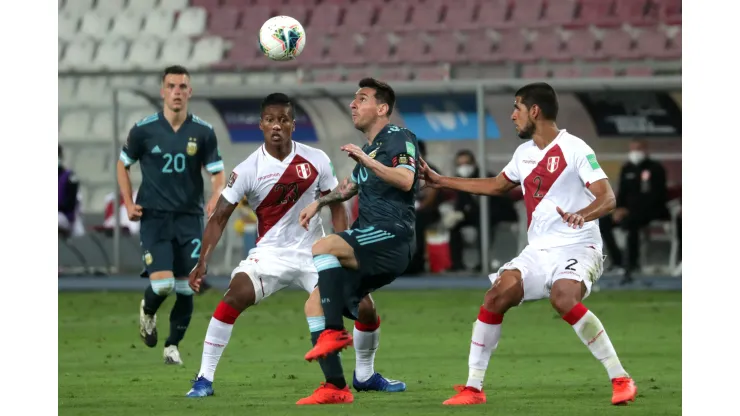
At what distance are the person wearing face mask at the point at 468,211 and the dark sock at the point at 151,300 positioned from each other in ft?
32.0

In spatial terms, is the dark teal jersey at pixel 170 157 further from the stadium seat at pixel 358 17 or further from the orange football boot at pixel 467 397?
the stadium seat at pixel 358 17

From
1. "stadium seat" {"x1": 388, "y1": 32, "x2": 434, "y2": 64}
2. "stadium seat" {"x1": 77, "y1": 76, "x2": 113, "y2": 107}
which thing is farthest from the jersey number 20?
"stadium seat" {"x1": 77, "y1": 76, "x2": 113, "y2": 107}

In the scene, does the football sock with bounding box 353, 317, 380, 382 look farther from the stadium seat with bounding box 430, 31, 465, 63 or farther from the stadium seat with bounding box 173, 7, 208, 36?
the stadium seat with bounding box 173, 7, 208, 36

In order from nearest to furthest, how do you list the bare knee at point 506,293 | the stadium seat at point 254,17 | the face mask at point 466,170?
the bare knee at point 506,293
the face mask at point 466,170
the stadium seat at point 254,17

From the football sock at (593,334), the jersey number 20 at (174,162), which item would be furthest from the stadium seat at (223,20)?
the football sock at (593,334)

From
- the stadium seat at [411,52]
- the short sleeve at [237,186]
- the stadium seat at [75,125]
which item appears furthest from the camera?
the stadium seat at [75,125]

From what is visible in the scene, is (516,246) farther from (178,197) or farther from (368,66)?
(178,197)

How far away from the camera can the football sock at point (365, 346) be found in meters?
8.68

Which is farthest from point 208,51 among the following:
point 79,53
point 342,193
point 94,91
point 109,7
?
point 342,193

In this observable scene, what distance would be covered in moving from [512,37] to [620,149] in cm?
434

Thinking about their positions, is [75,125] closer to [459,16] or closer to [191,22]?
[191,22]

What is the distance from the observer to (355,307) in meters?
8.02
